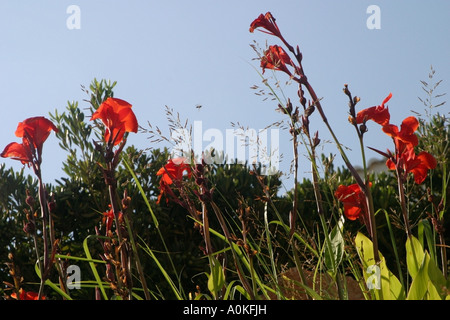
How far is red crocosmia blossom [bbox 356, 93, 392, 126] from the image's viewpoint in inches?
78.0

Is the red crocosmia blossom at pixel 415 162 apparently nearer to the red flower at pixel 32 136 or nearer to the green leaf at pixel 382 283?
the green leaf at pixel 382 283

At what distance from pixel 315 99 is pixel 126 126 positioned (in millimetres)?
637

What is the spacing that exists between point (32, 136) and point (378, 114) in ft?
3.97

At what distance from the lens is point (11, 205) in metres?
4.88

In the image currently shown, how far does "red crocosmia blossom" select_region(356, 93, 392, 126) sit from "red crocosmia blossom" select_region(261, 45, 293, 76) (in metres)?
0.30

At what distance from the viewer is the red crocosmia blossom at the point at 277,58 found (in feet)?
6.59

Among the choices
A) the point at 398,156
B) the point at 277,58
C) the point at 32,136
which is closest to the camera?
the point at 32,136

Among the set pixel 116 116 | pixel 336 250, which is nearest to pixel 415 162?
pixel 336 250

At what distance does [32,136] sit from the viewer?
1727 millimetres

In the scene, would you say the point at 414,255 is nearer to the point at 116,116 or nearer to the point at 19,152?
the point at 116,116

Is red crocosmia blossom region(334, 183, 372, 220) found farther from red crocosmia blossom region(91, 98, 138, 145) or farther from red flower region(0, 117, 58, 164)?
red flower region(0, 117, 58, 164)

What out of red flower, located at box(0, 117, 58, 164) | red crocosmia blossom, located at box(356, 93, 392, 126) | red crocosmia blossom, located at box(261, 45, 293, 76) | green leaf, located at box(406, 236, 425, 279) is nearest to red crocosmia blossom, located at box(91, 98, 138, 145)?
red flower, located at box(0, 117, 58, 164)
